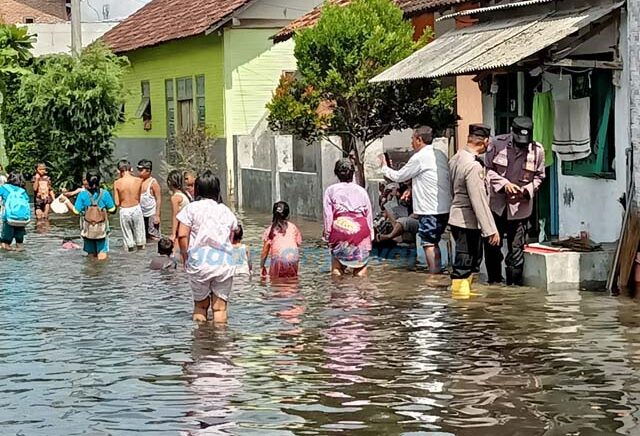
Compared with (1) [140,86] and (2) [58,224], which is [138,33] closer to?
(1) [140,86]

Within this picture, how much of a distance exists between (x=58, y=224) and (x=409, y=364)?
16.7m

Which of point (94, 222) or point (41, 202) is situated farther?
point (41, 202)

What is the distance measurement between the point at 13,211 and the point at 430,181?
7509mm

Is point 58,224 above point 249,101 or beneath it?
beneath

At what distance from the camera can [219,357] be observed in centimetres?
1028

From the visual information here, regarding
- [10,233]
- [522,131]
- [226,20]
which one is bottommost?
[10,233]

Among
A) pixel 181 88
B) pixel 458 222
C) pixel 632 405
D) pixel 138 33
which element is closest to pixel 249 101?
pixel 181 88

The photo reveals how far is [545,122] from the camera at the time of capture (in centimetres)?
1523

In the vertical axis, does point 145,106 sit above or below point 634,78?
above

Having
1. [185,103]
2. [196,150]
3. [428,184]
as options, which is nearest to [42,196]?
[196,150]

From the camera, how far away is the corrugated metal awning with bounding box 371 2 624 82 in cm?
1378

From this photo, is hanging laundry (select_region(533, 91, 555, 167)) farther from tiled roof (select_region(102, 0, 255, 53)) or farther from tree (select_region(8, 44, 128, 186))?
tree (select_region(8, 44, 128, 186))

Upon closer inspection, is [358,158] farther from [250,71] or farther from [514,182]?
[250,71]

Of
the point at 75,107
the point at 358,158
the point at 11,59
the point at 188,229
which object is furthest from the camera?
the point at 11,59
